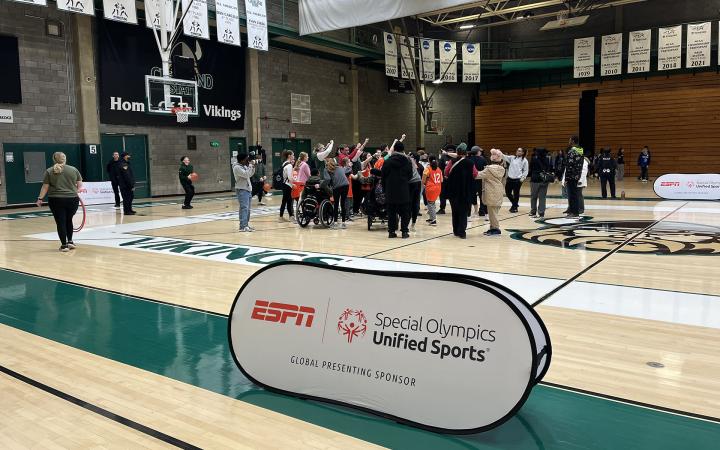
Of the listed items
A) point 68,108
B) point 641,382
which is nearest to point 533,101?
point 68,108

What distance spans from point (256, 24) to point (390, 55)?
7488mm

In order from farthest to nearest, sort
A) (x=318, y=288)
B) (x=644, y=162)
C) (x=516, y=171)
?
(x=644, y=162)
(x=516, y=171)
(x=318, y=288)

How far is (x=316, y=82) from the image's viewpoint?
26.7 meters

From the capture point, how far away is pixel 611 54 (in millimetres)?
23156

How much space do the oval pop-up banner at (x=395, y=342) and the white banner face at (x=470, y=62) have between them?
2295 cm

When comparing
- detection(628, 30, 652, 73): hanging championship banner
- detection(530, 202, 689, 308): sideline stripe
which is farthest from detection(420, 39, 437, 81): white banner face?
detection(530, 202, 689, 308): sideline stripe

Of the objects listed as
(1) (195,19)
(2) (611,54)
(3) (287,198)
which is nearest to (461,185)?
(3) (287,198)

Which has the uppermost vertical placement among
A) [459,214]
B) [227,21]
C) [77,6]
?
[227,21]

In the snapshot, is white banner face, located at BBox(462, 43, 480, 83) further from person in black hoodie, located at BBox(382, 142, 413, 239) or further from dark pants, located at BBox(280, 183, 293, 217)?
person in black hoodie, located at BBox(382, 142, 413, 239)

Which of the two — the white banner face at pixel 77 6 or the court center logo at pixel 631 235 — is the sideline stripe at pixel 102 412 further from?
the white banner face at pixel 77 6

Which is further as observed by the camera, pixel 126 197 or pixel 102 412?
pixel 126 197

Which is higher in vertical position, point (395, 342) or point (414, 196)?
point (414, 196)

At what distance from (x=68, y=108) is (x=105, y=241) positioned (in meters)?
10.0

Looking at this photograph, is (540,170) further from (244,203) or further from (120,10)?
(120,10)
